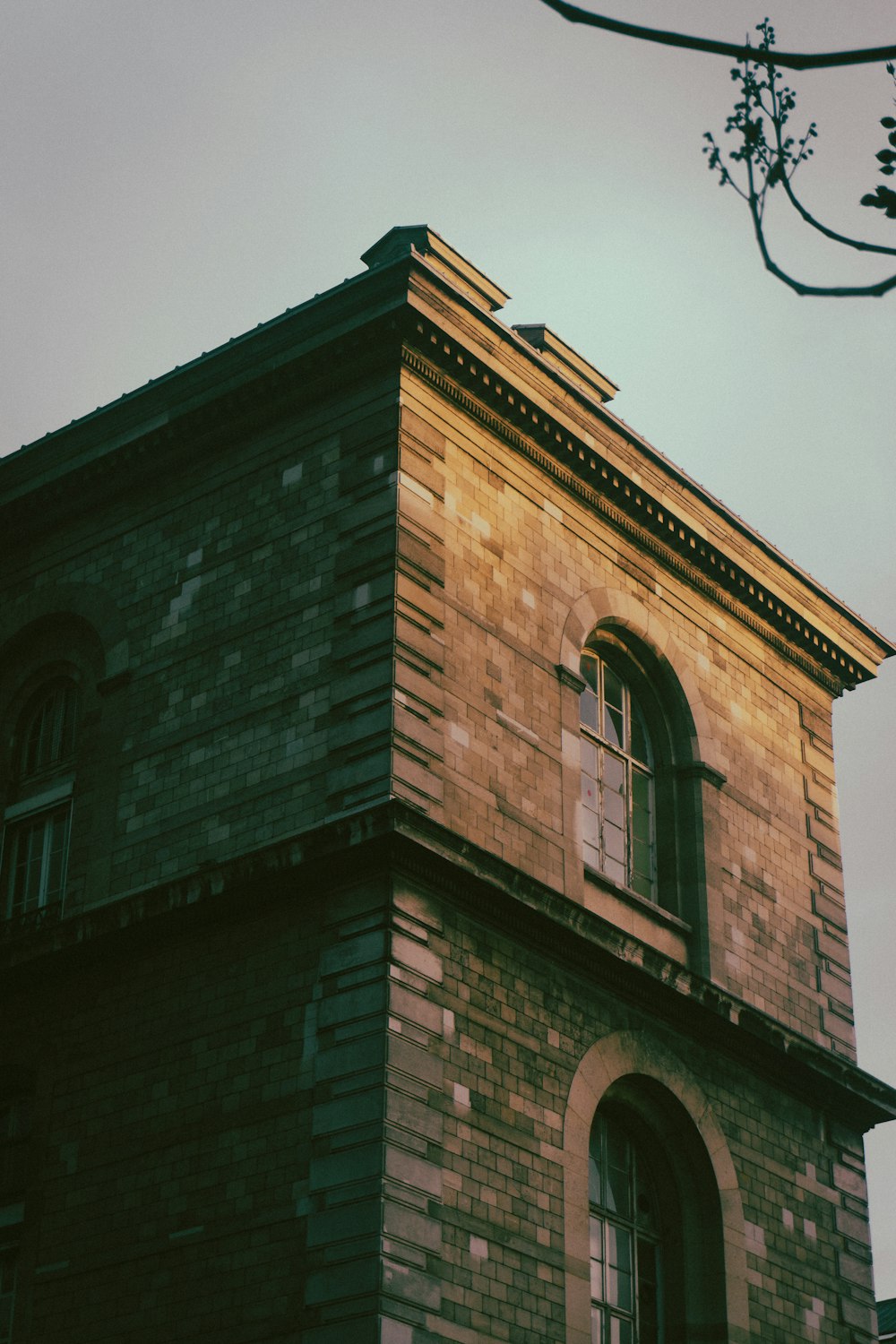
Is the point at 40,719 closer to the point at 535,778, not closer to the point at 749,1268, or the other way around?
the point at 535,778

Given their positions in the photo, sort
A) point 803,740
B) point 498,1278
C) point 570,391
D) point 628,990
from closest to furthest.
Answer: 1. point 498,1278
2. point 628,990
3. point 570,391
4. point 803,740

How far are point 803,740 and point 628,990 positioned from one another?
6.38 metres

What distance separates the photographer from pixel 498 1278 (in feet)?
63.1

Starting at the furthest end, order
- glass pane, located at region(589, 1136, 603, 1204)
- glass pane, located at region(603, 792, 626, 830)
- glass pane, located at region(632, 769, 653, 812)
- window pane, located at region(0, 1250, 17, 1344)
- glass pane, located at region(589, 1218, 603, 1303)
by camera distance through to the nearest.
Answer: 1. glass pane, located at region(632, 769, 653, 812)
2. glass pane, located at region(603, 792, 626, 830)
3. glass pane, located at region(589, 1136, 603, 1204)
4. glass pane, located at region(589, 1218, 603, 1303)
5. window pane, located at region(0, 1250, 17, 1344)

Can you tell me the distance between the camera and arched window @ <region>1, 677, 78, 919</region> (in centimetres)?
2344

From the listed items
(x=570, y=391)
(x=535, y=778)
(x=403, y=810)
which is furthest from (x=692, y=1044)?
(x=570, y=391)

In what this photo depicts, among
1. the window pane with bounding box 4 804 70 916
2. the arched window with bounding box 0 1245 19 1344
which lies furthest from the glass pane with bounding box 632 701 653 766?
the arched window with bounding box 0 1245 19 1344

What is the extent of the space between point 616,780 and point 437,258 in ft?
19.9

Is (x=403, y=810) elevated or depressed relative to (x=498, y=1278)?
elevated

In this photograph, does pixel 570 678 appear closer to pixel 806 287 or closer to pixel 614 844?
pixel 614 844

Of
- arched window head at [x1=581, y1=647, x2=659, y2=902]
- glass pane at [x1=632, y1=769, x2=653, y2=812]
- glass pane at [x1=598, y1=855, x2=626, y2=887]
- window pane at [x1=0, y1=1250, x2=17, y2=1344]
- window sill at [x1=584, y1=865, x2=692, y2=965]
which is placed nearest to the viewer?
window pane at [x1=0, y1=1250, x2=17, y2=1344]

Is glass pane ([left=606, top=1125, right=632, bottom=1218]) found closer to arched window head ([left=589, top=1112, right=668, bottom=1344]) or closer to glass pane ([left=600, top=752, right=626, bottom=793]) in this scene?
arched window head ([left=589, top=1112, right=668, bottom=1344])

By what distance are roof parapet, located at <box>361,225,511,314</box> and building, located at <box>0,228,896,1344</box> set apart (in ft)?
0.22

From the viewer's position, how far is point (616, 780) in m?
24.3
